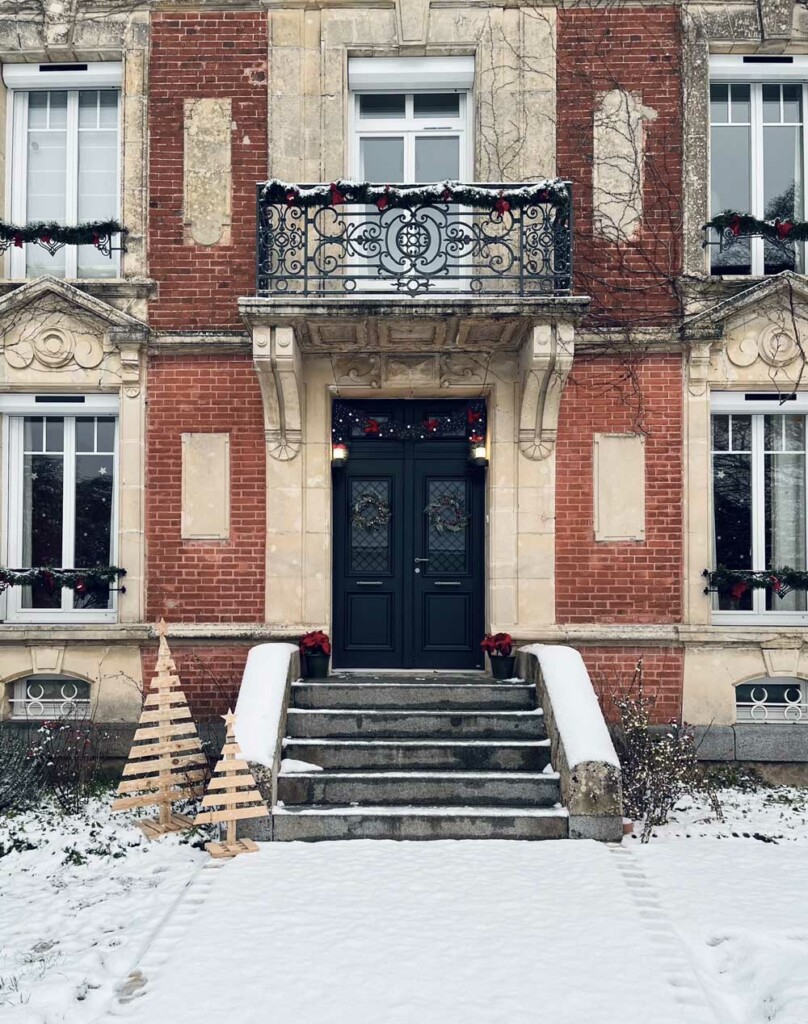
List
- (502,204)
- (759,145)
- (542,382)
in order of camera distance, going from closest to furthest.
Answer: (502,204) < (542,382) < (759,145)

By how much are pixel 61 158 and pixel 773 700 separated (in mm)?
8774

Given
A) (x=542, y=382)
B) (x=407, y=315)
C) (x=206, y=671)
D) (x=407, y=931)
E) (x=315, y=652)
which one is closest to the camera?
(x=407, y=931)

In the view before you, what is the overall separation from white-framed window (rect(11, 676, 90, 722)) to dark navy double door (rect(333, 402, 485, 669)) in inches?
97.2

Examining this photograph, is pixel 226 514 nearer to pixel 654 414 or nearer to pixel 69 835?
pixel 69 835

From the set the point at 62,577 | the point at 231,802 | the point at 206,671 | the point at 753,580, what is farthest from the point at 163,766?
the point at 753,580

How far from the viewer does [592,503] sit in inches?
344

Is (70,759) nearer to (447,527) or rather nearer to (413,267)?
(447,527)

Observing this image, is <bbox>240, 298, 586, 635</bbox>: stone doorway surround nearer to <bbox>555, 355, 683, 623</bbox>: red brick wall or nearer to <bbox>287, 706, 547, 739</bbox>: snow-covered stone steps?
<bbox>555, 355, 683, 623</bbox>: red brick wall

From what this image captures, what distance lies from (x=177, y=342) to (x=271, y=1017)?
6.22 meters

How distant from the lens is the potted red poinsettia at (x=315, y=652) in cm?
827

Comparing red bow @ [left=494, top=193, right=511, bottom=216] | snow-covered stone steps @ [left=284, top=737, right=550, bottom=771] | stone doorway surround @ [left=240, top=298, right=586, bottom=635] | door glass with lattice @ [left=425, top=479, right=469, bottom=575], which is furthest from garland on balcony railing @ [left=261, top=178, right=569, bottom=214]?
snow-covered stone steps @ [left=284, top=737, right=550, bottom=771]

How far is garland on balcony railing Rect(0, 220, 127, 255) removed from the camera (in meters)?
8.65

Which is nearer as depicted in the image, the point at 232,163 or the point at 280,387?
the point at 280,387

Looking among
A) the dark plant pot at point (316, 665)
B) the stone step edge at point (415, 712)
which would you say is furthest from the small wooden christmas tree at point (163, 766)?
the dark plant pot at point (316, 665)
